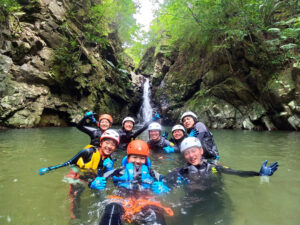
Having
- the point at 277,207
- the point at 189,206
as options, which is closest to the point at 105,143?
the point at 189,206

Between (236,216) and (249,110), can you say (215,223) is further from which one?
(249,110)

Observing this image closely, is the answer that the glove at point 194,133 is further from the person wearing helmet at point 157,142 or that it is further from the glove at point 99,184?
the glove at point 99,184

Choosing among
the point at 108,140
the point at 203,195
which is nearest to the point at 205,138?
the point at 203,195

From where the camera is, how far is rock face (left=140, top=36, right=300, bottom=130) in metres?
12.7

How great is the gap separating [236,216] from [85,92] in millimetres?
16837

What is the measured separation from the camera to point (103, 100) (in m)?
19.0

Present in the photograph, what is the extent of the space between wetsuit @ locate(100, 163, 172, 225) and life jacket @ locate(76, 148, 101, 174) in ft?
1.96

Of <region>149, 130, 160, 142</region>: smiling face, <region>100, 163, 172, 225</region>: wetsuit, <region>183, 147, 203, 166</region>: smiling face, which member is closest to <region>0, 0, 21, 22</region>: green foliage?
<region>149, 130, 160, 142</region>: smiling face

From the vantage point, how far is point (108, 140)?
3922mm

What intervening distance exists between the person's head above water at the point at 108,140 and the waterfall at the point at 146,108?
715 inches

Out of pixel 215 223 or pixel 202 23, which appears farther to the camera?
pixel 202 23

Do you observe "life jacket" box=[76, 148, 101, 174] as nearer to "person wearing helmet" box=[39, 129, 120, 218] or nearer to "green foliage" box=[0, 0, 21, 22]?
"person wearing helmet" box=[39, 129, 120, 218]

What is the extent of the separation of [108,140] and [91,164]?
1.93ft

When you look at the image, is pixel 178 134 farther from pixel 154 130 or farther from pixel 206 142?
pixel 206 142
